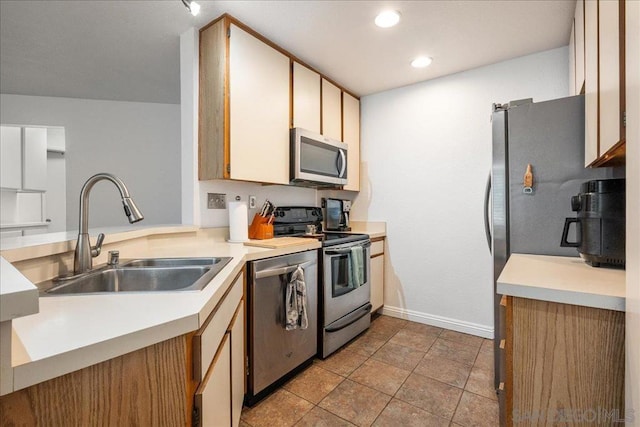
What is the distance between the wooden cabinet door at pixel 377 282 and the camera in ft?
9.09

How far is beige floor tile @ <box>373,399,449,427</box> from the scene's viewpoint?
4.88 feet

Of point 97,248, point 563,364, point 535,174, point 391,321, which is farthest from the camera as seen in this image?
point 391,321

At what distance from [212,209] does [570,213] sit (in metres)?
2.09

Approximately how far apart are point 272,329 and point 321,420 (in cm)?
52

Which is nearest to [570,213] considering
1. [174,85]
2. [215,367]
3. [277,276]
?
[277,276]

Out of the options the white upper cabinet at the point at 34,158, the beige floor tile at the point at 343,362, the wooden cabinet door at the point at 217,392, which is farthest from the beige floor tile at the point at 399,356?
the white upper cabinet at the point at 34,158

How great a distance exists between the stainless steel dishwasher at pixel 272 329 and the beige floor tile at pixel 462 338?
1284mm

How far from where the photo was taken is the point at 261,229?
2.11 meters

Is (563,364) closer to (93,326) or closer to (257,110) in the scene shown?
(93,326)

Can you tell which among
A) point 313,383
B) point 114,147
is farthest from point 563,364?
point 114,147

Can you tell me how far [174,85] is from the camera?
2.94 meters

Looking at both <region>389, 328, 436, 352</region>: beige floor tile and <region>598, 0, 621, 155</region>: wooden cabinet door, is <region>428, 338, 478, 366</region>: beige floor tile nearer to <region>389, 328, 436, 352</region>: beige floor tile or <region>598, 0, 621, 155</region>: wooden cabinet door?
<region>389, 328, 436, 352</region>: beige floor tile

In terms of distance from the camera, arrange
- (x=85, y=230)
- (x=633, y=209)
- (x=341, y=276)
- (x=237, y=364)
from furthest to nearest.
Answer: (x=341, y=276) → (x=237, y=364) → (x=85, y=230) → (x=633, y=209)

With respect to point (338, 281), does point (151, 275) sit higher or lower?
higher
